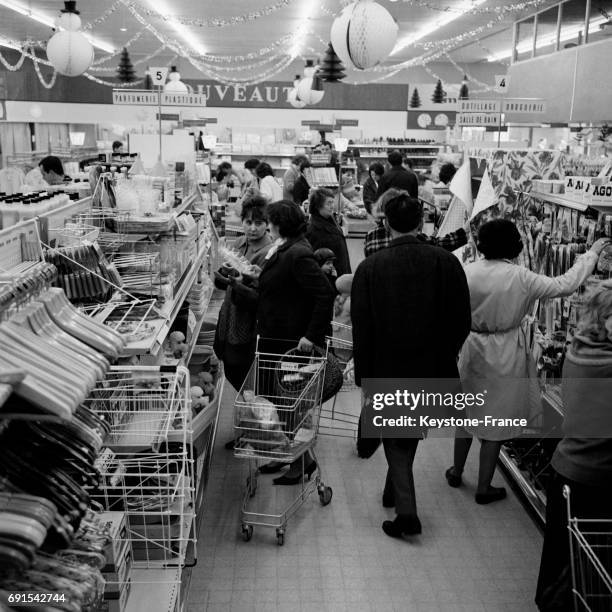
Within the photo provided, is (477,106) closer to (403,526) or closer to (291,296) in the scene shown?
(291,296)

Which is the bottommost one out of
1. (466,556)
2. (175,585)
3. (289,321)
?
(466,556)

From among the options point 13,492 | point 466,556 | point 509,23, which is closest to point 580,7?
point 509,23

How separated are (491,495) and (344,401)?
6.15ft

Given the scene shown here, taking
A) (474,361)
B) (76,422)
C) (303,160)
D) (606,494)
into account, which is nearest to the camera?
(76,422)

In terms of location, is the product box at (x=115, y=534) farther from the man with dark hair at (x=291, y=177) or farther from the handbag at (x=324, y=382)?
the man with dark hair at (x=291, y=177)

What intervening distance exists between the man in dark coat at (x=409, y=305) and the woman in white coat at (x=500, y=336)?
379 millimetres

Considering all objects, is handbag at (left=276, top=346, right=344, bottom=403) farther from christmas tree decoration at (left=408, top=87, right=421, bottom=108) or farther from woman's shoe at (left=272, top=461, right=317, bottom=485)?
christmas tree decoration at (left=408, top=87, right=421, bottom=108)

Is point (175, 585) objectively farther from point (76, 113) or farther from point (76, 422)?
point (76, 113)

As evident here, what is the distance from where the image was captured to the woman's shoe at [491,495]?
4270 millimetres

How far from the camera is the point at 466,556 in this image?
3.73 m

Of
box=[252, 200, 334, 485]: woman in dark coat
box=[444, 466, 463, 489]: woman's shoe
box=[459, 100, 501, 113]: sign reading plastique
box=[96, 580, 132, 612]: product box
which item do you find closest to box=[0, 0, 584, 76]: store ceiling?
box=[459, 100, 501, 113]: sign reading plastique

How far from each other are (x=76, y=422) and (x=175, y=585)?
1134 millimetres

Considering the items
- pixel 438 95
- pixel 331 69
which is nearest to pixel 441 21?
pixel 438 95

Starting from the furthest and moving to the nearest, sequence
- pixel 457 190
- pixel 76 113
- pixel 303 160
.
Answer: pixel 76 113 → pixel 303 160 → pixel 457 190
